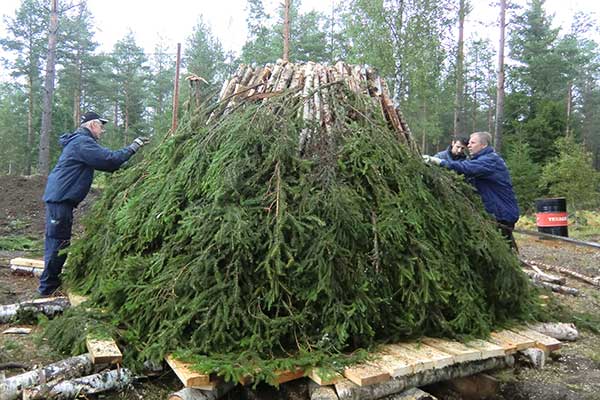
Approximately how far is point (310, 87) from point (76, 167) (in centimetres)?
259

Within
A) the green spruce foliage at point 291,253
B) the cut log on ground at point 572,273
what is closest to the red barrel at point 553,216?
the cut log on ground at point 572,273

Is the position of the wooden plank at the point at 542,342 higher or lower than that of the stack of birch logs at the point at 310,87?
lower

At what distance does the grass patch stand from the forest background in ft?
22.9

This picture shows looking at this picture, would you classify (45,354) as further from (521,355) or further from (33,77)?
(33,77)

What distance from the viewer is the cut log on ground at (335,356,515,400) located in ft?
9.61

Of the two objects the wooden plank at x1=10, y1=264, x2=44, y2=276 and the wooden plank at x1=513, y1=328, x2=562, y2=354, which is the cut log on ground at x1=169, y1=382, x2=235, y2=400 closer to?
the wooden plank at x1=513, y1=328, x2=562, y2=354

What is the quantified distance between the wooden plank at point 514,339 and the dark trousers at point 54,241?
419cm

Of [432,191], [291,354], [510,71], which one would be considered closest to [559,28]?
[510,71]

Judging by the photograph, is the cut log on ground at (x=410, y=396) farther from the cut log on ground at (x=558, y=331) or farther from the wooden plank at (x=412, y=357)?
the cut log on ground at (x=558, y=331)

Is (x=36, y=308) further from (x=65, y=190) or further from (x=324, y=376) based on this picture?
(x=324, y=376)

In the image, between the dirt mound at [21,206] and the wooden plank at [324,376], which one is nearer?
the wooden plank at [324,376]

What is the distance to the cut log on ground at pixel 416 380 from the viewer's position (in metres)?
2.93

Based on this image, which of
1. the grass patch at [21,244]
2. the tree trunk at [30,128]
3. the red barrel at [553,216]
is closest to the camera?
the grass patch at [21,244]

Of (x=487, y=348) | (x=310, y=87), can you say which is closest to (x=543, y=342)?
(x=487, y=348)
